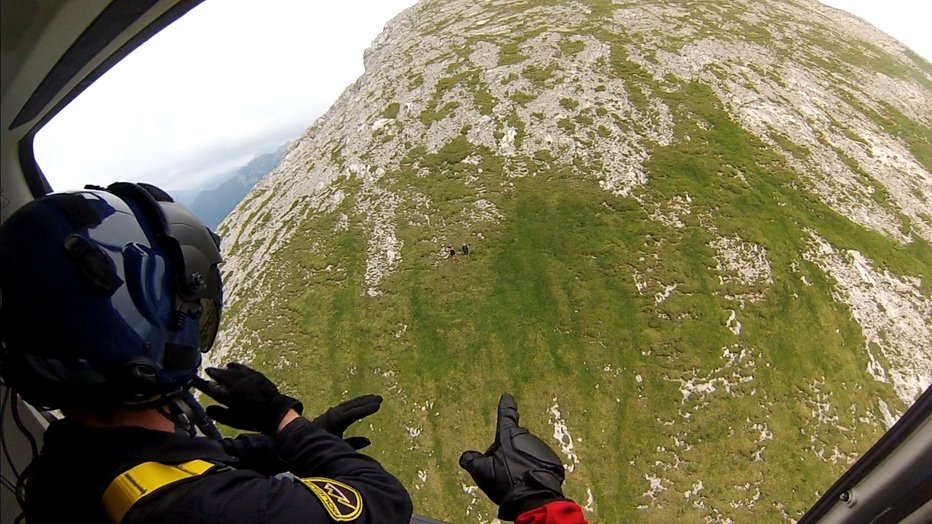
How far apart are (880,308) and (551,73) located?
49.6 metres

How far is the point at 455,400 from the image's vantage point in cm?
3891

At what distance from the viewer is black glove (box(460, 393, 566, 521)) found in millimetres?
5016

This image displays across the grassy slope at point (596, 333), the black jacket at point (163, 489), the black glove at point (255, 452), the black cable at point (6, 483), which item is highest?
the black jacket at point (163, 489)

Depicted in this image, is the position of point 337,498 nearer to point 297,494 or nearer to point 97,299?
point 297,494

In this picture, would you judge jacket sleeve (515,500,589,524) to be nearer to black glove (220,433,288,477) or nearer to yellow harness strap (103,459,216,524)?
black glove (220,433,288,477)

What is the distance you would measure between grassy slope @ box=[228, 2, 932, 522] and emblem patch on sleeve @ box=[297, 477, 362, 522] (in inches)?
1337

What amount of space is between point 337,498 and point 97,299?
1.65 m

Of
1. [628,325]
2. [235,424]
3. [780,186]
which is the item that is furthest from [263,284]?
[780,186]

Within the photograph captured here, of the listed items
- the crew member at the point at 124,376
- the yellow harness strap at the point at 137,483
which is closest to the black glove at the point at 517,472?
the crew member at the point at 124,376

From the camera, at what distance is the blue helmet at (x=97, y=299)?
7.63ft

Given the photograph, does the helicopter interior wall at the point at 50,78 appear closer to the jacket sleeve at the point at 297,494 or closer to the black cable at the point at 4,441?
the black cable at the point at 4,441

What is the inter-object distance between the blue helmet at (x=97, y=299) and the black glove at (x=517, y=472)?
10.7 feet

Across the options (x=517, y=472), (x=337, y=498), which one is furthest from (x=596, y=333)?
(x=337, y=498)

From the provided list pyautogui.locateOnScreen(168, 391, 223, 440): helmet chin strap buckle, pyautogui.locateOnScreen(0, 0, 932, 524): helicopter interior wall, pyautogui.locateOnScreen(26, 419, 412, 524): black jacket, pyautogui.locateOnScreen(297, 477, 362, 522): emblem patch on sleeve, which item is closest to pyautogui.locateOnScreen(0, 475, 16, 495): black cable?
pyautogui.locateOnScreen(0, 0, 932, 524): helicopter interior wall
